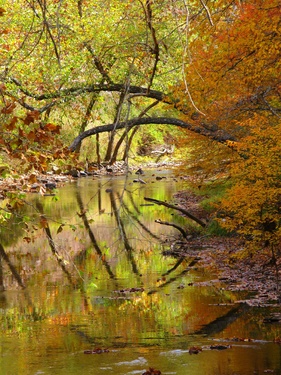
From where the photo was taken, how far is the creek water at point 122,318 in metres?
8.42

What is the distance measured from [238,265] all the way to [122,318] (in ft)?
14.3

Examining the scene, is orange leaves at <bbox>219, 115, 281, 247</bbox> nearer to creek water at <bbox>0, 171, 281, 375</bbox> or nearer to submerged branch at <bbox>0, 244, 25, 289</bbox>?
creek water at <bbox>0, 171, 281, 375</bbox>

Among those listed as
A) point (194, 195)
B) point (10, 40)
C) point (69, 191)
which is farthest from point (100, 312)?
point (69, 191)

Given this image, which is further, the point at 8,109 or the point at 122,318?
the point at 122,318

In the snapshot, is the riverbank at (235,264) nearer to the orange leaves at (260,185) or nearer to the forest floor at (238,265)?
the forest floor at (238,265)

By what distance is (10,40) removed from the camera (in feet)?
68.3

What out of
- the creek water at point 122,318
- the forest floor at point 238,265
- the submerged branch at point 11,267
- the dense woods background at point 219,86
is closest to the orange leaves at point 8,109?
the creek water at point 122,318

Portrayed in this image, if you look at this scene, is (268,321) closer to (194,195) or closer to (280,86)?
(280,86)

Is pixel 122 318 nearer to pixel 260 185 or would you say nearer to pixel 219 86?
pixel 260 185

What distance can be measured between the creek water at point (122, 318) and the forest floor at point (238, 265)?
403mm

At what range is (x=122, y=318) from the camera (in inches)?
417

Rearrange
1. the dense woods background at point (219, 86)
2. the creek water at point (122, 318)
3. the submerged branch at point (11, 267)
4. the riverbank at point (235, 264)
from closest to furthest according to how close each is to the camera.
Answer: the creek water at point (122, 318), the riverbank at point (235, 264), the dense woods background at point (219, 86), the submerged branch at point (11, 267)

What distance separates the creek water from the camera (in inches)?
332

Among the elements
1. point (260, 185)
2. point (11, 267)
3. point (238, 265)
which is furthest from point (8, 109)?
point (11, 267)
